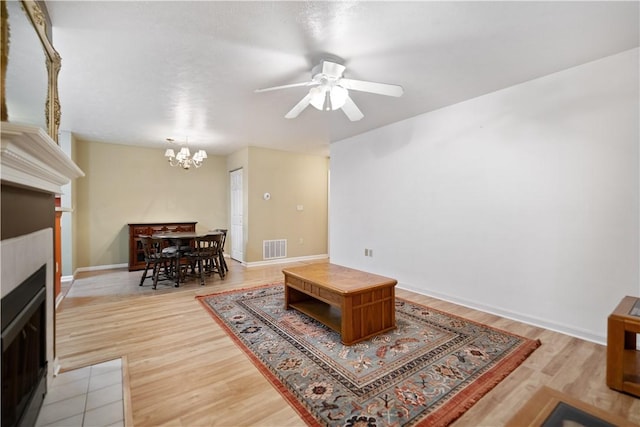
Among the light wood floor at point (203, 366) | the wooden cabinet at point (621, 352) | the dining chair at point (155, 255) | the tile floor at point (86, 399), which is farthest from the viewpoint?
the dining chair at point (155, 255)

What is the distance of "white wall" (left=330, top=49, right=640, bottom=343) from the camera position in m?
2.51

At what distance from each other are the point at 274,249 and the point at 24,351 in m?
4.91

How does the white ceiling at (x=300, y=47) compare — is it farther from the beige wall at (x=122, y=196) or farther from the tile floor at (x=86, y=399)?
the tile floor at (x=86, y=399)

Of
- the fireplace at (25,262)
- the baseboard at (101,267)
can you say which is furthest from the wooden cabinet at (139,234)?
the fireplace at (25,262)

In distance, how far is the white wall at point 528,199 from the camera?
251cm

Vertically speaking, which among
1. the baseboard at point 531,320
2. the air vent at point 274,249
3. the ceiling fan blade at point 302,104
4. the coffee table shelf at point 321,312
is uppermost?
the ceiling fan blade at point 302,104

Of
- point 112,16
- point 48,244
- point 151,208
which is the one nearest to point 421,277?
point 48,244

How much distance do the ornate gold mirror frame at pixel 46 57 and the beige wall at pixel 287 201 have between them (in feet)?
13.4

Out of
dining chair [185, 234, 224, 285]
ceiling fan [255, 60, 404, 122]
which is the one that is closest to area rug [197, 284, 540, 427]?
dining chair [185, 234, 224, 285]

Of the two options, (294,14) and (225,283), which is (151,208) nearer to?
(225,283)

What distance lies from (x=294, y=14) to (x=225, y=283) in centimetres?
387

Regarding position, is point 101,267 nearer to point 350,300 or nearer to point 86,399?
point 86,399

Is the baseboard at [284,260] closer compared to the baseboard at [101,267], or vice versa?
the baseboard at [101,267]

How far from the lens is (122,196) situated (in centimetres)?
588
